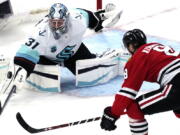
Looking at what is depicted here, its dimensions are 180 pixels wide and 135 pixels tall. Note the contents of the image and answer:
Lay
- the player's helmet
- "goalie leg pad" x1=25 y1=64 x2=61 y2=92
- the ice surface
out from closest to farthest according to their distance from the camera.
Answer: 1. the player's helmet
2. the ice surface
3. "goalie leg pad" x1=25 y1=64 x2=61 y2=92

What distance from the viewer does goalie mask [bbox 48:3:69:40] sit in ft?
9.16

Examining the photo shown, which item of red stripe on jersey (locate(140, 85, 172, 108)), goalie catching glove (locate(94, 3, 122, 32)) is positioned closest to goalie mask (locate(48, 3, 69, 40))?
goalie catching glove (locate(94, 3, 122, 32))

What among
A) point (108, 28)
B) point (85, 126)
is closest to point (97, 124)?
point (85, 126)

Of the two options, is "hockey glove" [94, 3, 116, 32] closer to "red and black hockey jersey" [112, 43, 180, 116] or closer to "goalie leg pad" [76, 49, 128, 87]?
"goalie leg pad" [76, 49, 128, 87]

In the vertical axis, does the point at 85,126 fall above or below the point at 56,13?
below

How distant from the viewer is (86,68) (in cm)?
299

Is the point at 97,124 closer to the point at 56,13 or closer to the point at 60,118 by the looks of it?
the point at 60,118

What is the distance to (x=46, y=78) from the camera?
2936 mm

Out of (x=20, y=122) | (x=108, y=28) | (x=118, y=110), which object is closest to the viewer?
(x=118, y=110)

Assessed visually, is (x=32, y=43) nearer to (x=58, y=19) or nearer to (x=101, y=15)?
(x=58, y=19)

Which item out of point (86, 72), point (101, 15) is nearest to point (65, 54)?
point (86, 72)

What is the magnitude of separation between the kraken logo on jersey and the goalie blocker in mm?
89

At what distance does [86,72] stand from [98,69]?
3.4 inches

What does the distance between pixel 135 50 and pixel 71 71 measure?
1.03 meters
